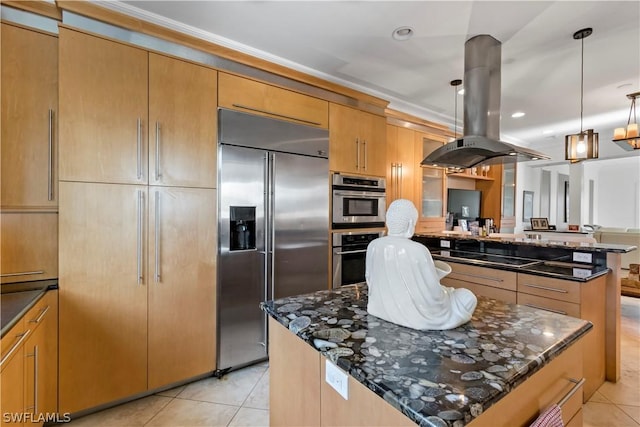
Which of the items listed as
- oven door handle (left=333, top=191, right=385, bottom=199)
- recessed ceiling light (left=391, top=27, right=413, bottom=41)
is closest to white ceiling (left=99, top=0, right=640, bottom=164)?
recessed ceiling light (left=391, top=27, right=413, bottom=41)

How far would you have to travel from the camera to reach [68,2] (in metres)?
1.79

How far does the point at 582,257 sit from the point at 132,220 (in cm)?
342

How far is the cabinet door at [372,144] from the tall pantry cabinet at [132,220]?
1584mm

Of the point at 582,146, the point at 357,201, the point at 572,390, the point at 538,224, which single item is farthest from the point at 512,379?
the point at 538,224

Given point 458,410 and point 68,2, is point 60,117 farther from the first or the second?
point 458,410

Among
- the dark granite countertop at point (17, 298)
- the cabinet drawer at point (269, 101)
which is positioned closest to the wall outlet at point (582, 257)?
the cabinet drawer at point (269, 101)

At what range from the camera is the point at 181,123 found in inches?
85.2

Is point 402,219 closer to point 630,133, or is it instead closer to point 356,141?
point 356,141

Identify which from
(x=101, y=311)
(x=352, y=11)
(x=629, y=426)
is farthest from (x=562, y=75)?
(x=101, y=311)

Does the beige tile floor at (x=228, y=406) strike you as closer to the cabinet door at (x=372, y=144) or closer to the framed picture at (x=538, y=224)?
the cabinet door at (x=372, y=144)

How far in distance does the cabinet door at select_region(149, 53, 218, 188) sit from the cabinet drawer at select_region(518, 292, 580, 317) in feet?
8.31

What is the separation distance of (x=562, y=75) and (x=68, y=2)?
421 centimetres

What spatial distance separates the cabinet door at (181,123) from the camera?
207 centimetres


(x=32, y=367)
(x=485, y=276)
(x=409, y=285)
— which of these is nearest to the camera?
(x=409, y=285)
